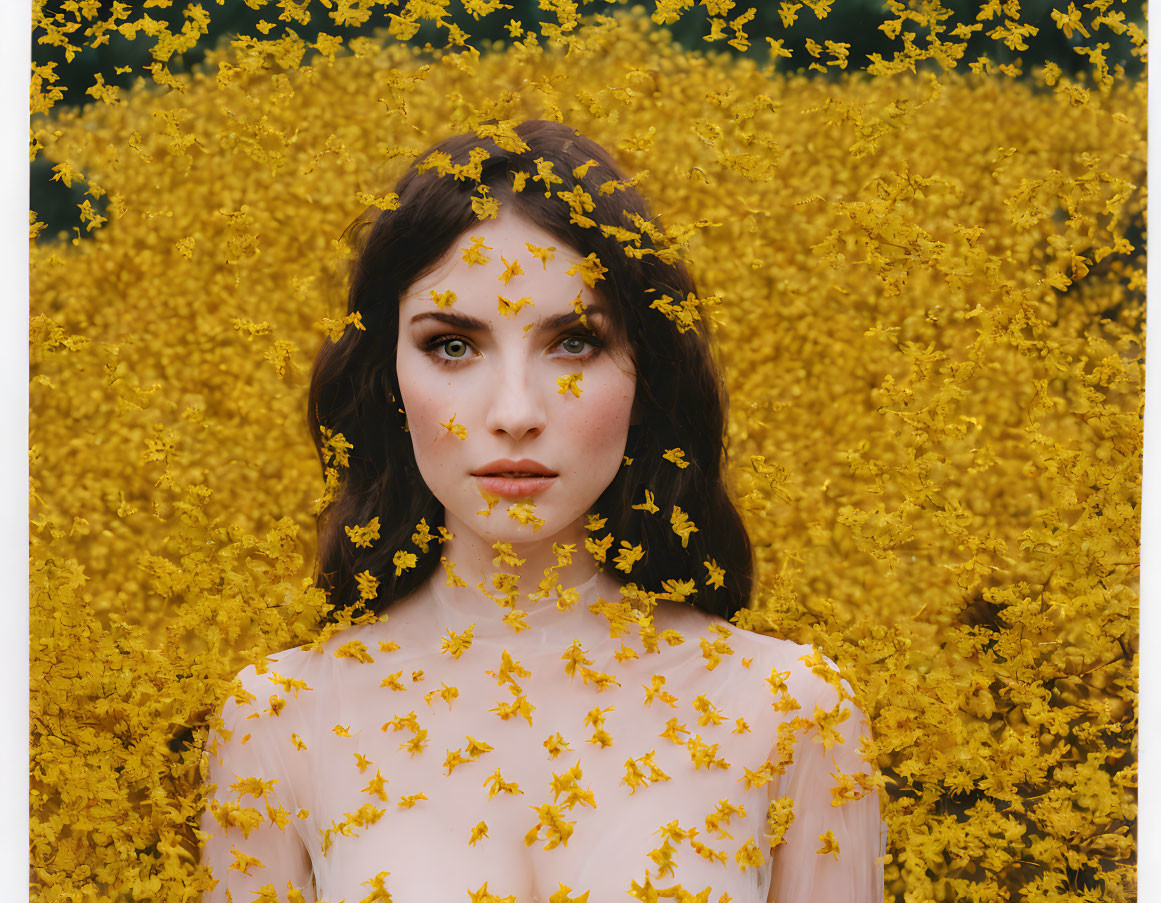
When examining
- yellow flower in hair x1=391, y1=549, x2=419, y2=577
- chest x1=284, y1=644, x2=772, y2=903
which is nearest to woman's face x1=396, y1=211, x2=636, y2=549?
yellow flower in hair x1=391, y1=549, x2=419, y2=577

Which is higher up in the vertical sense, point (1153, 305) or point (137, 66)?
point (137, 66)

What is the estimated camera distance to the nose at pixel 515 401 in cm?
154

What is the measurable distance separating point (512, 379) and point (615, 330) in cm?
18

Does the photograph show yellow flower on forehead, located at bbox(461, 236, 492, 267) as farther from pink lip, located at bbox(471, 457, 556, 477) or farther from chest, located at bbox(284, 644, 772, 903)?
chest, located at bbox(284, 644, 772, 903)

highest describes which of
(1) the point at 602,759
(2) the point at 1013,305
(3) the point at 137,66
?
(3) the point at 137,66

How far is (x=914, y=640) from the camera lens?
1691mm

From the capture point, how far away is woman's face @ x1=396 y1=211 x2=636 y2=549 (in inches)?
61.0

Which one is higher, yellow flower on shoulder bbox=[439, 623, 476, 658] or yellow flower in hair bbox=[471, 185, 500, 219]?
yellow flower in hair bbox=[471, 185, 500, 219]

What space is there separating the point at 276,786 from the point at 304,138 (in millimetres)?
1027

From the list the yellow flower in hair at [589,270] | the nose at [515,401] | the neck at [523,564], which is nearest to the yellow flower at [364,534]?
the neck at [523,564]

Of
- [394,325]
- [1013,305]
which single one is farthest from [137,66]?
[1013,305]

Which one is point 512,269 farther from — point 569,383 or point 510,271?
point 569,383

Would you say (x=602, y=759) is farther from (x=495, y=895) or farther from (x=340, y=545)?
(x=340, y=545)

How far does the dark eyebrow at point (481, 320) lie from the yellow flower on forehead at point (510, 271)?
0.07 m
